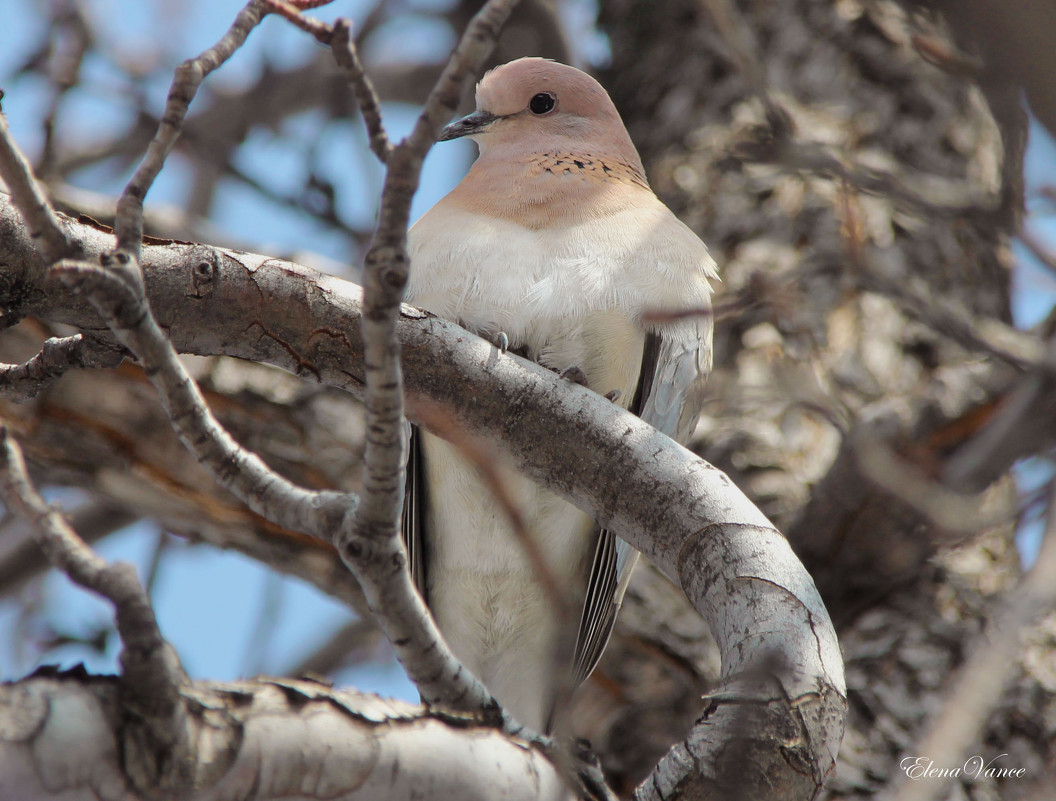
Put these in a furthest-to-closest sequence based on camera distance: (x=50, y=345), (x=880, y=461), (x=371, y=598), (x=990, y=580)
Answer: (x=990, y=580) → (x=880, y=461) → (x=50, y=345) → (x=371, y=598)

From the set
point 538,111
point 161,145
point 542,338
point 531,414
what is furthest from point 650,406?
point 161,145

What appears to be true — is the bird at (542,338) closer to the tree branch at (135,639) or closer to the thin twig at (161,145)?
the thin twig at (161,145)

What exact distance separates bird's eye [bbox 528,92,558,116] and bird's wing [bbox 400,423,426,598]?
123 cm

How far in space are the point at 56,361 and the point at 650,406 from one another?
4.92 feet

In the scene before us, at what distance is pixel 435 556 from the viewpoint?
2941mm

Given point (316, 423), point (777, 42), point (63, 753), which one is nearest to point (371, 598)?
point (63, 753)

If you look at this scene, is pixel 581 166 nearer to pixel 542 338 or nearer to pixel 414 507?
pixel 542 338

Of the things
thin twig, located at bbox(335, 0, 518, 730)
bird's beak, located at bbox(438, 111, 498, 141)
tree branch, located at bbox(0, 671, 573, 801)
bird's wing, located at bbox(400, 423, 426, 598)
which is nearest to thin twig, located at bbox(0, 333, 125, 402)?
thin twig, located at bbox(335, 0, 518, 730)

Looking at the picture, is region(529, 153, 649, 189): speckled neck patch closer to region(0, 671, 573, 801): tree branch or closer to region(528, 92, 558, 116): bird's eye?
region(528, 92, 558, 116): bird's eye

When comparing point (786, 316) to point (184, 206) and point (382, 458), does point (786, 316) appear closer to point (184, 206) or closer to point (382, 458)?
point (382, 458)

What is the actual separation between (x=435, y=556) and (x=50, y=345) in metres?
1.46

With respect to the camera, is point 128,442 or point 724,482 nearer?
point 724,482

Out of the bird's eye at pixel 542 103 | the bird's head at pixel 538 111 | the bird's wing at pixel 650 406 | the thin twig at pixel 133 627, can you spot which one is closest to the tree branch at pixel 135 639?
the thin twig at pixel 133 627

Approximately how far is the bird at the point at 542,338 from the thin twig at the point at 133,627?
4.67ft
